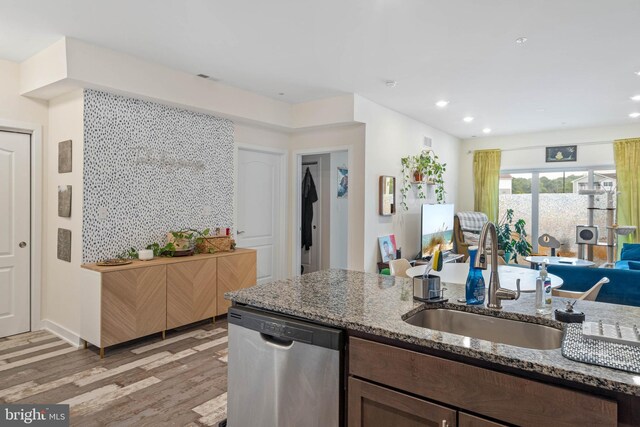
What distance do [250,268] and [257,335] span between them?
2798 millimetres

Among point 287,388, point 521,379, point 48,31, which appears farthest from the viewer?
point 48,31

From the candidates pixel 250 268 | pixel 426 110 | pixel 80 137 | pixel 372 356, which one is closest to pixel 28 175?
pixel 80 137

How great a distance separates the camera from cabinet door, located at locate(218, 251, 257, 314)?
4.10m

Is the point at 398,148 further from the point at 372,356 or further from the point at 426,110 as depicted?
the point at 372,356

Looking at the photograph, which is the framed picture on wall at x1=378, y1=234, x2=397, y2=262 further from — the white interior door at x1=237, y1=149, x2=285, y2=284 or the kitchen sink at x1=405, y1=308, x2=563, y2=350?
the kitchen sink at x1=405, y1=308, x2=563, y2=350

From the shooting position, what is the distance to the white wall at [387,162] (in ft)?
16.0

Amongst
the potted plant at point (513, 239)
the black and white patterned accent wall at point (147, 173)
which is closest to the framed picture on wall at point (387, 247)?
the black and white patterned accent wall at point (147, 173)

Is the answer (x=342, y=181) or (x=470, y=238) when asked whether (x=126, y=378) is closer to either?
(x=342, y=181)

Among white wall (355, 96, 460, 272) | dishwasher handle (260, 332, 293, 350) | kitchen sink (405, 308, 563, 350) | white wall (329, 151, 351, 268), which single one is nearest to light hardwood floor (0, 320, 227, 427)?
dishwasher handle (260, 332, 293, 350)

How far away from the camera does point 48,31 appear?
3.00 meters

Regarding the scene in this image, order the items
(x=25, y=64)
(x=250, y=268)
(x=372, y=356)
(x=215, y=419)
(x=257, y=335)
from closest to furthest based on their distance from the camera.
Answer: (x=372, y=356) < (x=257, y=335) < (x=215, y=419) < (x=25, y=64) < (x=250, y=268)

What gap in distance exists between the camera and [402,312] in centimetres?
156

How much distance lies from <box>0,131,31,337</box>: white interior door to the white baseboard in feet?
0.52

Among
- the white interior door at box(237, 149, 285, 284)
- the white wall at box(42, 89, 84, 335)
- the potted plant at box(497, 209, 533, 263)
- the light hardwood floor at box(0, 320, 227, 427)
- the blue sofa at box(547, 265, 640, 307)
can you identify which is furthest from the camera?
the potted plant at box(497, 209, 533, 263)
